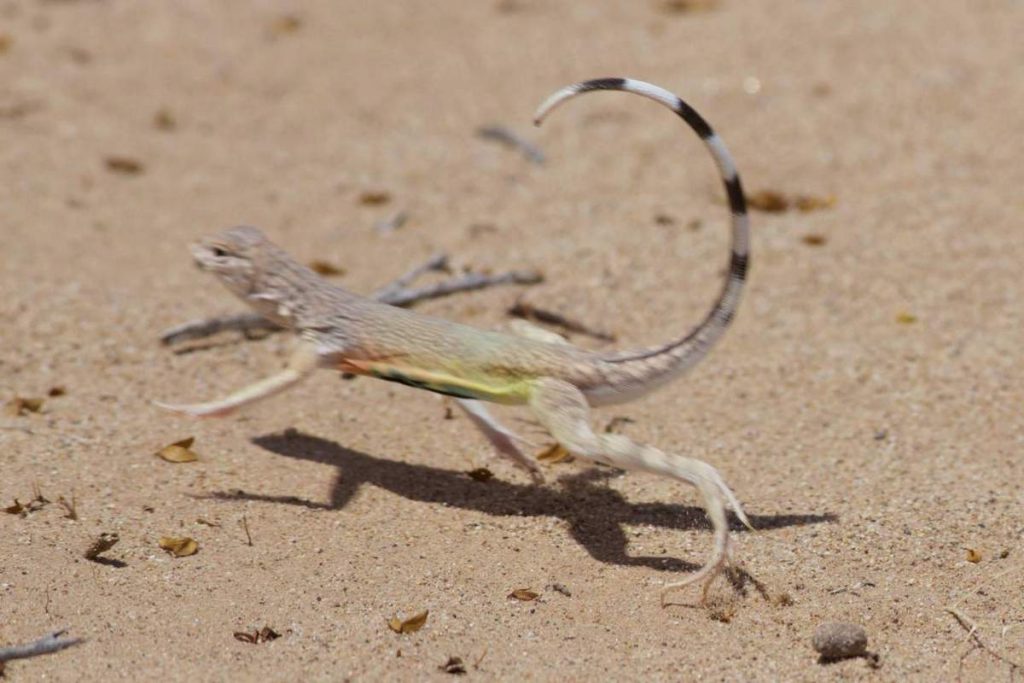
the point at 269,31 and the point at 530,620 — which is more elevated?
the point at 269,31

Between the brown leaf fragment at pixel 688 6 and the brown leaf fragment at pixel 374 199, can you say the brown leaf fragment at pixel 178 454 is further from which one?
the brown leaf fragment at pixel 688 6

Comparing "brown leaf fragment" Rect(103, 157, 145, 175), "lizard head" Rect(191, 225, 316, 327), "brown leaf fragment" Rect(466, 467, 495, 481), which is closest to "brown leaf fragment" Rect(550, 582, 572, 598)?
"brown leaf fragment" Rect(466, 467, 495, 481)

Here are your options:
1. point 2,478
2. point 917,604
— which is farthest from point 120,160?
point 917,604

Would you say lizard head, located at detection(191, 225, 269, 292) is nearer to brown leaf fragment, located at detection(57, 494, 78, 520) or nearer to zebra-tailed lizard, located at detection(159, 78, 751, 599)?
zebra-tailed lizard, located at detection(159, 78, 751, 599)

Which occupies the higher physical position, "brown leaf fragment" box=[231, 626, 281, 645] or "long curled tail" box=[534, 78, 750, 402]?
"long curled tail" box=[534, 78, 750, 402]

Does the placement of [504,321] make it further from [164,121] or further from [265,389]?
[164,121]

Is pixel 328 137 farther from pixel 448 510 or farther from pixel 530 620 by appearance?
pixel 530 620
